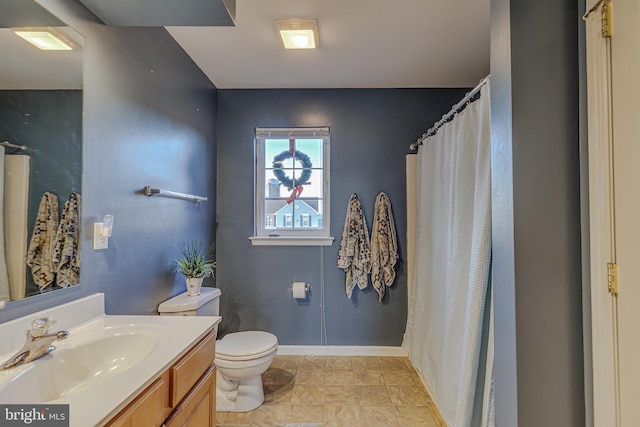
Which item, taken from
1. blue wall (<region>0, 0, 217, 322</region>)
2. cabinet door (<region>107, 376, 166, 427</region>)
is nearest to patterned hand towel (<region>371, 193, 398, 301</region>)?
blue wall (<region>0, 0, 217, 322</region>)

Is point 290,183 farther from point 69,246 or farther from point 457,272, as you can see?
point 69,246

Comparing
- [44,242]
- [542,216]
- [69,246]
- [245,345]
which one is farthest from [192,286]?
[542,216]

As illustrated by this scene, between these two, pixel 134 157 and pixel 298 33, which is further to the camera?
pixel 298 33

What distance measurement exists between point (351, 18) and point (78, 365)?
80.7 inches

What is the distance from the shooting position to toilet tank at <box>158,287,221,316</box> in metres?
1.73

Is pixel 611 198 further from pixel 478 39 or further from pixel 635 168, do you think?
pixel 478 39

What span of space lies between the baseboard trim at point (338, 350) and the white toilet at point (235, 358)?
0.66m

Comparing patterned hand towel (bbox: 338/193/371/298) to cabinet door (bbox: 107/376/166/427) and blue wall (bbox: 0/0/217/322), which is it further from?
cabinet door (bbox: 107/376/166/427)

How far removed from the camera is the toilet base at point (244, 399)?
193 centimetres

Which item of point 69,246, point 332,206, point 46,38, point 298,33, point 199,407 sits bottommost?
point 199,407

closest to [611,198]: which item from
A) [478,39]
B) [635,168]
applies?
[635,168]

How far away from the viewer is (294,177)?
2.77 meters

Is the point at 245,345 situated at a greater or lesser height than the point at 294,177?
lesser

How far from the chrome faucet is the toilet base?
128cm
